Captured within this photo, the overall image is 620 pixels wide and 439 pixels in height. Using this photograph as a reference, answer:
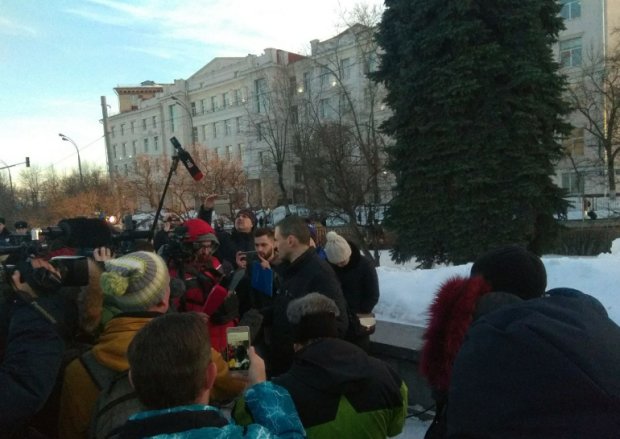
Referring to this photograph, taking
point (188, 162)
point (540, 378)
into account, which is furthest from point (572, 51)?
point (540, 378)

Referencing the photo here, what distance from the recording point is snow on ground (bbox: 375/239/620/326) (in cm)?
559

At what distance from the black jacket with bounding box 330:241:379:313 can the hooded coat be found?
2.37 m

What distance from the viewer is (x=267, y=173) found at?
125ft

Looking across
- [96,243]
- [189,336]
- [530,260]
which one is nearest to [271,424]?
[189,336]

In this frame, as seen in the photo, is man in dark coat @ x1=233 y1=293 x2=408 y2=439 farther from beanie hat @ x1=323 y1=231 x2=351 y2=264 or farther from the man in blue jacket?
beanie hat @ x1=323 y1=231 x2=351 y2=264

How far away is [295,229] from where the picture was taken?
3658 mm

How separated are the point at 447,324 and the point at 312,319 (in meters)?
0.68

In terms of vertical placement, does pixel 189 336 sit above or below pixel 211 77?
below

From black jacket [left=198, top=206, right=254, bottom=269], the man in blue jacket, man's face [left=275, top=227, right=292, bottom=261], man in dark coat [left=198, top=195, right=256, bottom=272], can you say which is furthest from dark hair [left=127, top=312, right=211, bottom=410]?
man in dark coat [left=198, top=195, right=256, bottom=272]

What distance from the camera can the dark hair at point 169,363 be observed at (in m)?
1.42

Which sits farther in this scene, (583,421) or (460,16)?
(460,16)

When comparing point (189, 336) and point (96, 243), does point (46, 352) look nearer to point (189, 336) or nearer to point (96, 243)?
point (189, 336)

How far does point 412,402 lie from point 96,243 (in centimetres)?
317

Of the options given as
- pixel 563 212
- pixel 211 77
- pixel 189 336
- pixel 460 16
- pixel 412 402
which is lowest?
pixel 412 402
